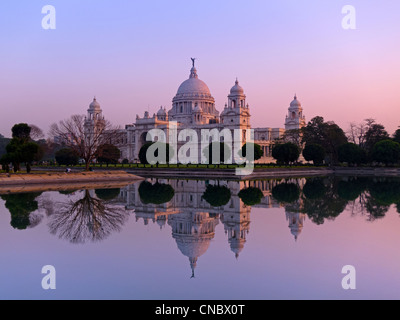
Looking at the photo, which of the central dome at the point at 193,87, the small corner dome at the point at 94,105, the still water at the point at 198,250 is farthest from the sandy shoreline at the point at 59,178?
Result: the small corner dome at the point at 94,105

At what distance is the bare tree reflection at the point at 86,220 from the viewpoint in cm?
1304

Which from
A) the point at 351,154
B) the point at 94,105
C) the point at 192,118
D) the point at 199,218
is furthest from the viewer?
the point at 94,105

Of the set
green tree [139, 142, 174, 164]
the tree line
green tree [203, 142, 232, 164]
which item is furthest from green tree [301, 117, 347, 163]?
green tree [139, 142, 174, 164]

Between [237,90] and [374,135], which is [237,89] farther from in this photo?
[374,135]

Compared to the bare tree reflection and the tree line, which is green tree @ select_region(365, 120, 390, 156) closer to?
the tree line

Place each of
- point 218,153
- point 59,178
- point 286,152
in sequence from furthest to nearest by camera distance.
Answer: point 286,152 → point 218,153 → point 59,178

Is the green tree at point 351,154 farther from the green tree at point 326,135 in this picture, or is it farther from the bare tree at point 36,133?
the bare tree at point 36,133

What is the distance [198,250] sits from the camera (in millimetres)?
11000

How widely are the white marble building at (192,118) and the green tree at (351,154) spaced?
17.1 m

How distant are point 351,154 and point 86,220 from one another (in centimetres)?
5204

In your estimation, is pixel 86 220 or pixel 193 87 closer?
pixel 86 220

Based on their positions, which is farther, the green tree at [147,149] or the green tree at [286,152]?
the green tree at [286,152]

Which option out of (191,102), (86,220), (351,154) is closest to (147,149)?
(351,154)

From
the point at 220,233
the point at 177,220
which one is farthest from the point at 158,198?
the point at 220,233
